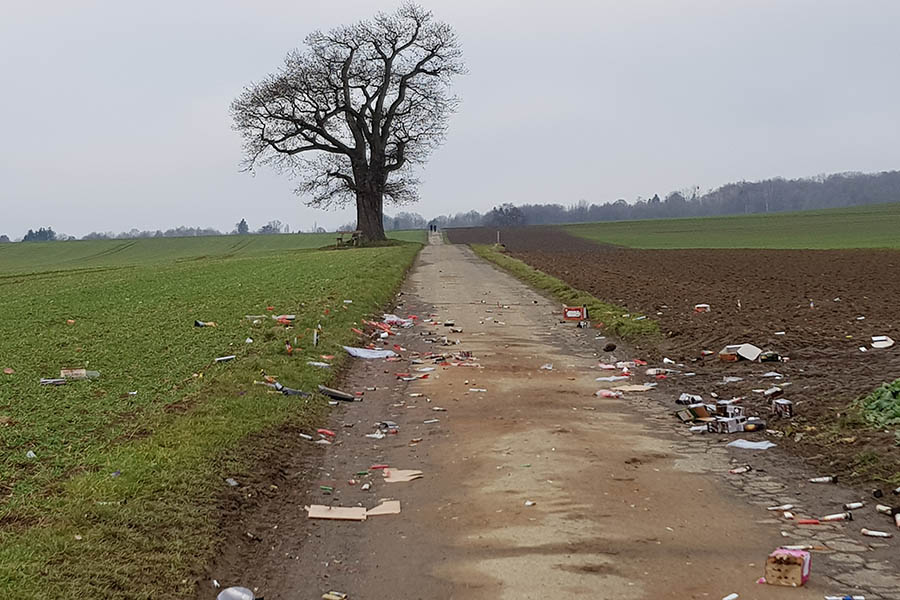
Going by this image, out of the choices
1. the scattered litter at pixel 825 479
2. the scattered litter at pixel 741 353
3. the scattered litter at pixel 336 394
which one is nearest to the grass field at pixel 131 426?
Answer: the scattered litter at pixel 336 394

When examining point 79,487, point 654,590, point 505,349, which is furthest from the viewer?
point 505,349

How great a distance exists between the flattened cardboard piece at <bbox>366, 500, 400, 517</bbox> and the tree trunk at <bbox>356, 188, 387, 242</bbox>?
2025 inches

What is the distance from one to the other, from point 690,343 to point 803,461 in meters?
5.91

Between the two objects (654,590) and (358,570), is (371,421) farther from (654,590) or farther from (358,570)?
(654,590)

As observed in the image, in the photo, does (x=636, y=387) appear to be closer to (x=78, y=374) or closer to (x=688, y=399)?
(x=688, y=399)

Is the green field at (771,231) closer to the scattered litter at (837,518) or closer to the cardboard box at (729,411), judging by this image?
the cardboard box at (729,411)

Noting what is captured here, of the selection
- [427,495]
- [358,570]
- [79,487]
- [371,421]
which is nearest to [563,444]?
[427,495]

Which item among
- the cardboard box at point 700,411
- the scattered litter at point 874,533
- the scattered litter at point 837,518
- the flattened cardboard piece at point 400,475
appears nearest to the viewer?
the scattered litter at point 874,533

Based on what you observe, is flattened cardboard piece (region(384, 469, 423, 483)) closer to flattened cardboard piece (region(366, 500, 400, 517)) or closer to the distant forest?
flattened cardboard piece (region(366, 500, 400, 517))

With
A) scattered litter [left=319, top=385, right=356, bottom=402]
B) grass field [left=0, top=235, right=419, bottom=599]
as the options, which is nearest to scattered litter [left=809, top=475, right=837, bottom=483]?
grass field [left=0, top=235, right=419, bottom=599]

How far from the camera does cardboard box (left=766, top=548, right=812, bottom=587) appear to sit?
15.1 feet

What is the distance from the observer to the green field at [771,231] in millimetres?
58219

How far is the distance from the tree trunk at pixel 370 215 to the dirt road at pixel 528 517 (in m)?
47.9

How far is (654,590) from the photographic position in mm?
4586
